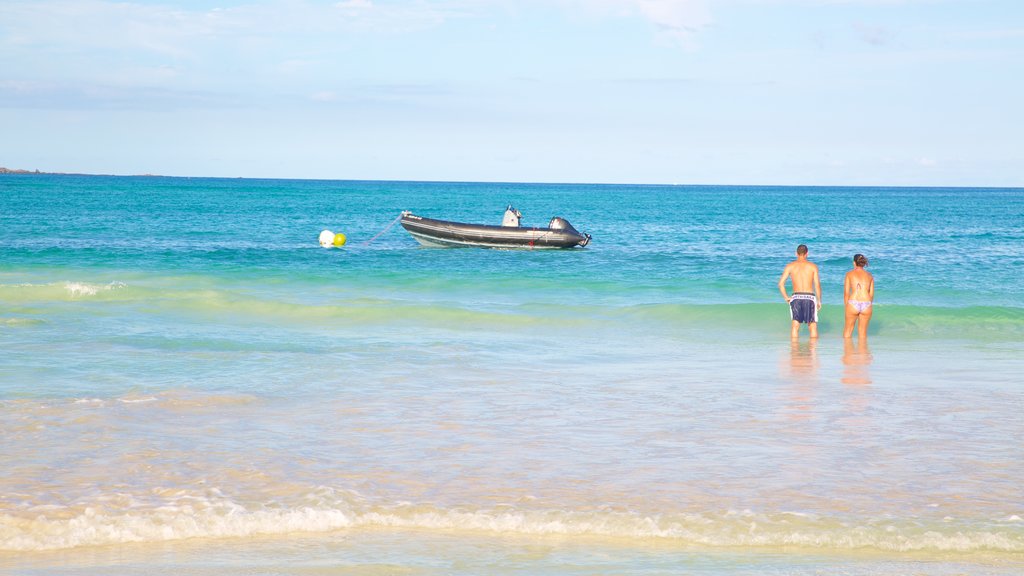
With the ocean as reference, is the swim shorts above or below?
above

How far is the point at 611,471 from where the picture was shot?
706 cm

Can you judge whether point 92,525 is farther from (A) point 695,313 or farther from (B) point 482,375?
(A) point 695,313

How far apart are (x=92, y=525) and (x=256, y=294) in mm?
15094

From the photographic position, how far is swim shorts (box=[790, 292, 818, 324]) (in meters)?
14.1

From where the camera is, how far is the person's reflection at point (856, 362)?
36.3 ft

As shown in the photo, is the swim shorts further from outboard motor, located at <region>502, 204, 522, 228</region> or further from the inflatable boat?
outboard motor, located at <region>502, 204, 522, 228</region>

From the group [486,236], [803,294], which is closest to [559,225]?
[486,236]

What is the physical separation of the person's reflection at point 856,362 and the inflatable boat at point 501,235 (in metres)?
18.0

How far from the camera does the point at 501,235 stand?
106 ft

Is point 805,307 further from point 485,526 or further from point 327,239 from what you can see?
point 327,239

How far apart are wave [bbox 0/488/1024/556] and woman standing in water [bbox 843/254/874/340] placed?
832 cm

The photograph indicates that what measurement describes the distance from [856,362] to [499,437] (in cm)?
612

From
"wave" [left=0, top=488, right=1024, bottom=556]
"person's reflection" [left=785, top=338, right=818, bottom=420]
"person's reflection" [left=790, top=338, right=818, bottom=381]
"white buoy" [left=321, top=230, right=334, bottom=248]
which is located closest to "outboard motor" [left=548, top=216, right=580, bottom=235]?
"white buoy" [left=321, top=230, right=334, bottom=248]

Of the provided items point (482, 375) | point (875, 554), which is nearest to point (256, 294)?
point (482, 375)
